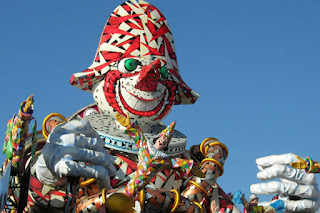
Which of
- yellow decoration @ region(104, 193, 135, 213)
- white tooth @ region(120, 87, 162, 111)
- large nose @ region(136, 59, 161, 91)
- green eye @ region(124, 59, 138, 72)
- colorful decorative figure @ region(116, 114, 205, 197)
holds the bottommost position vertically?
yellow decoration @ region(104, 193, 135, 213)

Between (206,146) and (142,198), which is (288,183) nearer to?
(206,146)

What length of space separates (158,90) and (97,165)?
8.98 ft

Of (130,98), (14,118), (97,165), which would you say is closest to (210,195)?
(130,98)

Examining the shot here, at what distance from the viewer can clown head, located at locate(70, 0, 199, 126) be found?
11898 mm

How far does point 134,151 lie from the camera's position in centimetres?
1152

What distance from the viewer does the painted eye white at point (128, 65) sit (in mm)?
11945

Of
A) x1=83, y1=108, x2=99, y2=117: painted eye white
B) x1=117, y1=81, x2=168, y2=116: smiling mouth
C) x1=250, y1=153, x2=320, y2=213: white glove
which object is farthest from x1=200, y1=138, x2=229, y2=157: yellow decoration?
x1=83, y1=108, x2=99, y2=117: painted eye white

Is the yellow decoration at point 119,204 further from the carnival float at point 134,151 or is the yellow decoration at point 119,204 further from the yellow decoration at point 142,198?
the yellow decoration at point 142,198

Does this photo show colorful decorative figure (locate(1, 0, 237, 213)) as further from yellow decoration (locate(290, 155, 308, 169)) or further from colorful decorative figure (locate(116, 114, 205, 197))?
yellow decoration (locate(290, 155, 308, 169))

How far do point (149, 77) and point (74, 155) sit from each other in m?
2.60

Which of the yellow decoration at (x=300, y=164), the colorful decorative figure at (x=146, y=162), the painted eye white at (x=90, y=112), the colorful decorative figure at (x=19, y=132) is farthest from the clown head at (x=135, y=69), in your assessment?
the colorful decorative figure at (x=19, y=132)

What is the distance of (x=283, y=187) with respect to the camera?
1210cm

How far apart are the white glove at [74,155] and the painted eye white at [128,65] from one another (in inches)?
90.5

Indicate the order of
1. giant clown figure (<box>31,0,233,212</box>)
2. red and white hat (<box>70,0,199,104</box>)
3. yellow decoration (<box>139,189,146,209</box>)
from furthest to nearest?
1. red and white hat (<box>70,0,199,104</box>)
2. giant clown figure (<box>31,0,233,212</box>)
3. yellow decoration (<box>139,189,146,209</box>)
